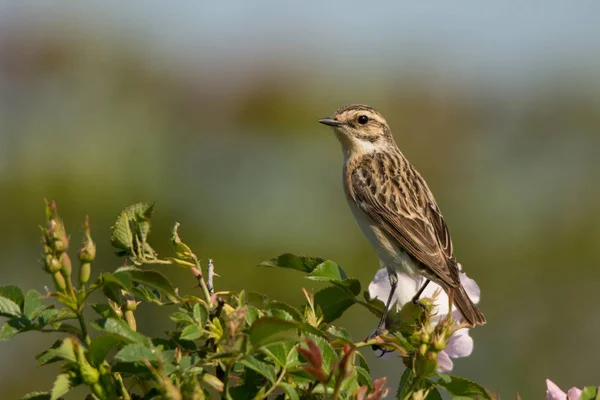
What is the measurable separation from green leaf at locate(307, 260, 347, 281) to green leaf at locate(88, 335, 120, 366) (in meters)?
0.76

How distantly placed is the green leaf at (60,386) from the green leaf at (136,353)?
0.62ft

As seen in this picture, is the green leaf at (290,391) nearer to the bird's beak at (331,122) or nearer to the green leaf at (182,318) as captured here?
the green leaf at (182,318)

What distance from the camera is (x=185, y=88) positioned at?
16156mm

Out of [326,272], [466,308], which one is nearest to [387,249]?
[466,308]

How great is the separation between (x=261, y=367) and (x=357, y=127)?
4995mm

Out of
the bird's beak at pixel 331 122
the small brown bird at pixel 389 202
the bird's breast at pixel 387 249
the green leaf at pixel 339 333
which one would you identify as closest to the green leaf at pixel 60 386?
the green leaf at pixel 339 333

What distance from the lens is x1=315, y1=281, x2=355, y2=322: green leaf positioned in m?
3.15

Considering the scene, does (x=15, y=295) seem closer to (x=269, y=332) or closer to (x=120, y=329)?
(x=120, y=329)

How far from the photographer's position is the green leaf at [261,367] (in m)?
2.55

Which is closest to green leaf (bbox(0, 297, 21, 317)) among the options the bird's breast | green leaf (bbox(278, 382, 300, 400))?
green leaf (bbox(278, 382, 300, 400))

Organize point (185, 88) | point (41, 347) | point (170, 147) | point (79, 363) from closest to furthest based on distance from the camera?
point (79, 363), point (41, 347), point (170, 147), point (185, 88)

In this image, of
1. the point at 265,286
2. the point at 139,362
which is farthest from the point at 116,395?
the point at 265,286

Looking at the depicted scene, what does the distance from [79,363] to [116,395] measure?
0.14 meters

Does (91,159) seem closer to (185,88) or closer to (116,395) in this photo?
(185,88)
